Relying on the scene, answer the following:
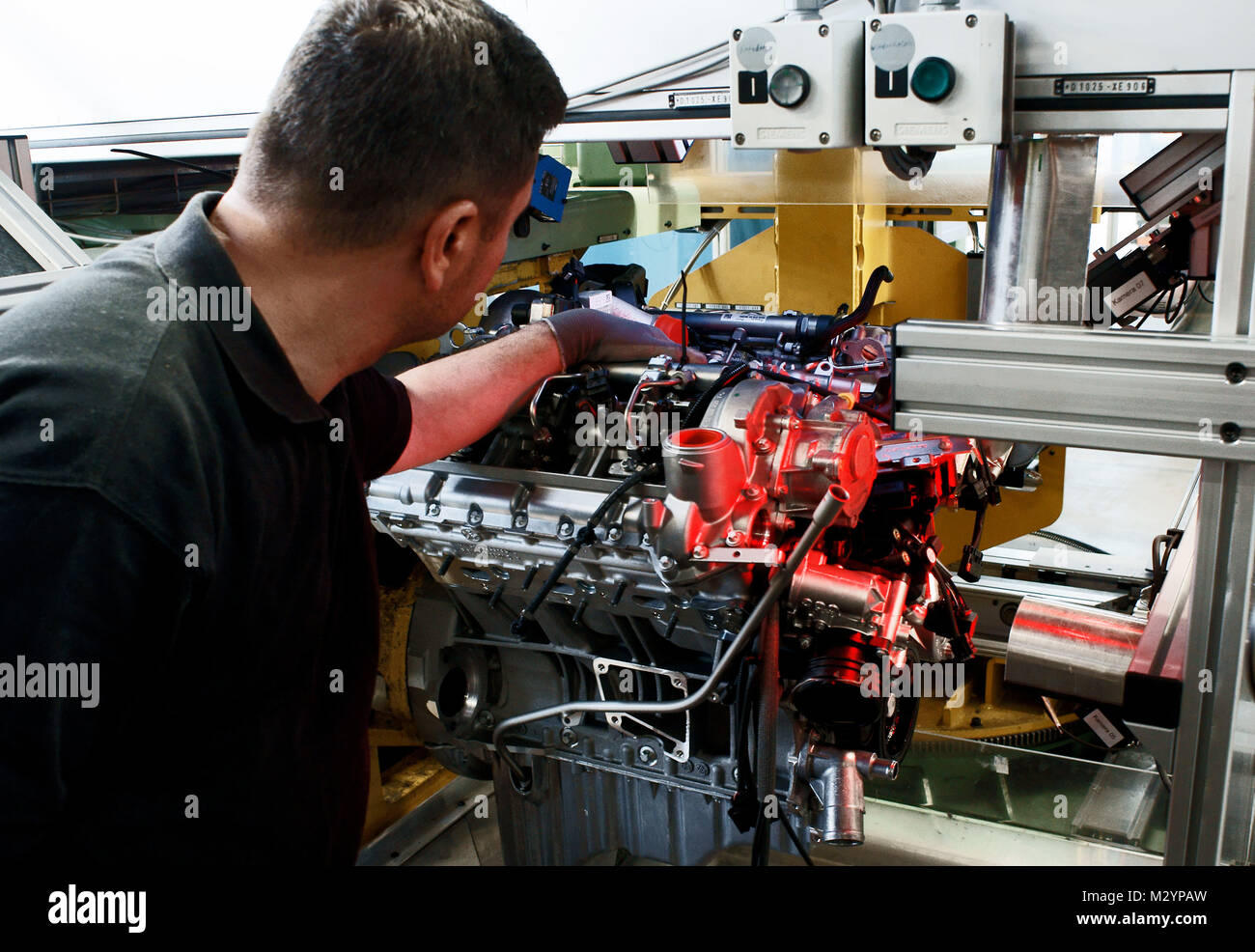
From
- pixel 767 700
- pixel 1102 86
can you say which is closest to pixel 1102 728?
pixel 767 700

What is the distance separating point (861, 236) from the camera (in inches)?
173

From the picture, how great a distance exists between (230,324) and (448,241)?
28 centimetres

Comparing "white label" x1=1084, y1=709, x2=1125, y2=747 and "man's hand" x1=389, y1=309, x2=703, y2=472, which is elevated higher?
"man's hand" x1=389, y1=309, x2=703, y2=472

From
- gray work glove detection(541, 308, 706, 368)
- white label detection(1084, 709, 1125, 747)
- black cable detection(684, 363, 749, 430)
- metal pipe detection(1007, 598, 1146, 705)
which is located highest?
gray work glove detection(541, 308, 706, 368)

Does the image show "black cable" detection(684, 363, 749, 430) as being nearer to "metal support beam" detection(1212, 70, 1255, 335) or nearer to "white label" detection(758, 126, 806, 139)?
"white label" detection(758, 126, 806, 139)

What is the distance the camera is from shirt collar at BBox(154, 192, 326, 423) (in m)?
1.14

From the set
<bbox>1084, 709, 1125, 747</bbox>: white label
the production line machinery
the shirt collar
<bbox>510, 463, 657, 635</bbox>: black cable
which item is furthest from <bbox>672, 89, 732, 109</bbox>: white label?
<bbox>1084, 709, 1125, 747</bbox>: white label

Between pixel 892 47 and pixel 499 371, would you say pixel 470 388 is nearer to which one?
pixel 499 371

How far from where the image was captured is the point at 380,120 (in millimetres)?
1161

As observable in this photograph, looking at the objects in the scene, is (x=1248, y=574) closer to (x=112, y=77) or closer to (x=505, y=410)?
(x=505, y=410)

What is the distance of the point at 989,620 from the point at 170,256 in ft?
9.95

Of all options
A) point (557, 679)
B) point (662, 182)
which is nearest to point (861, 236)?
point (662, 182)

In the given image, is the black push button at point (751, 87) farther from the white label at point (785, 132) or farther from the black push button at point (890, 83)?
the black push button at point (890, 83)

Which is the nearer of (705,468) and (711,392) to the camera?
(705,468)
